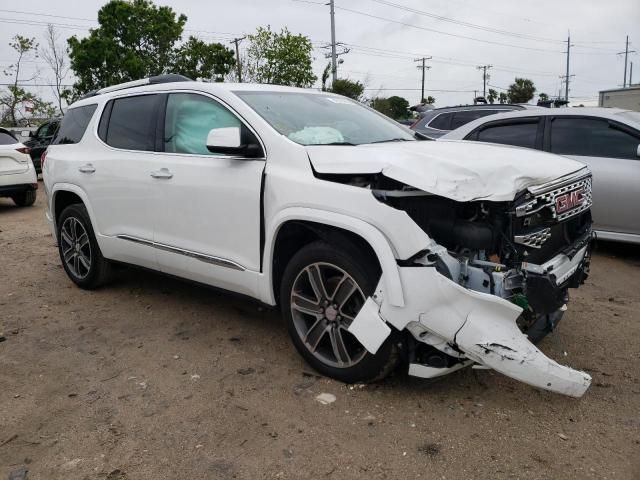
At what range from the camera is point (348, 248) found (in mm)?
2984

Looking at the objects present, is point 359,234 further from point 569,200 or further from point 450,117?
point 450,117

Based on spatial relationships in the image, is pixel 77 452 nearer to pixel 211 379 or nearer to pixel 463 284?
pixel 211 379

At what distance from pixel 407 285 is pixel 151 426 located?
4.97ft

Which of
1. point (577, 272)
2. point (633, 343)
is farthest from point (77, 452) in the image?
point (633, 343)

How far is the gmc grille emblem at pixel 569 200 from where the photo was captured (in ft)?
9.65

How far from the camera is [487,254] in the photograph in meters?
2.79

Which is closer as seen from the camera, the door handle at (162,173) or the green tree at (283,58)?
the door handle at (162,173)

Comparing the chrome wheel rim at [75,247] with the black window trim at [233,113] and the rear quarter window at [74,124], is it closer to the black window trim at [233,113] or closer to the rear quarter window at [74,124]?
the rear quarter window at [74,124]

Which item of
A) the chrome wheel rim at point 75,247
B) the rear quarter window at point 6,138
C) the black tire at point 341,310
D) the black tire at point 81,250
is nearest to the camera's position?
the black tire at point 341,310

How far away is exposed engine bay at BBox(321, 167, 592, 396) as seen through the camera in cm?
267

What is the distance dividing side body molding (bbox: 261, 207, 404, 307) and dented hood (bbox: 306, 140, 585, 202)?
0.83ft

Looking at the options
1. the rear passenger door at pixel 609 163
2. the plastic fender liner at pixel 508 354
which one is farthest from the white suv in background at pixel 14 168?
the plastic fender liner at pixel 508 354

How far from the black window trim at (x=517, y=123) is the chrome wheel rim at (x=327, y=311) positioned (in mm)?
4038

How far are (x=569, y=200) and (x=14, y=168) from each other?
1040 cm
